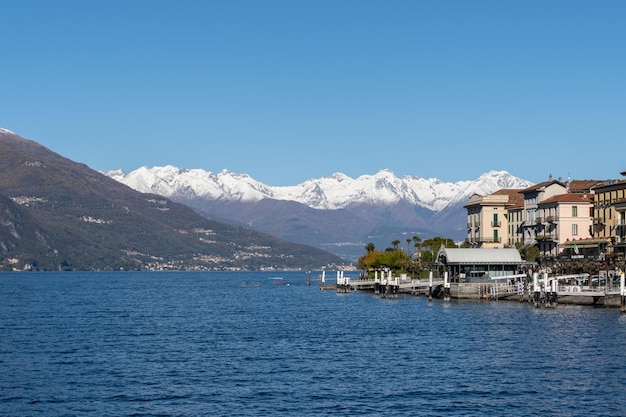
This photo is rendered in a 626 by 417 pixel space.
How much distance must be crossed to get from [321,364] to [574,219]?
114453 mm

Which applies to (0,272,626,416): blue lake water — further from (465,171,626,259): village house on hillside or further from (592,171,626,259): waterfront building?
(465,171,626,259): village house on hillside

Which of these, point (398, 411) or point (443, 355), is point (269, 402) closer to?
point (398, 411)

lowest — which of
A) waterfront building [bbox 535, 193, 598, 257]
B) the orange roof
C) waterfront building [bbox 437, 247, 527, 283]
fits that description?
waterfront building [bbox 437, 247, 527, 283]

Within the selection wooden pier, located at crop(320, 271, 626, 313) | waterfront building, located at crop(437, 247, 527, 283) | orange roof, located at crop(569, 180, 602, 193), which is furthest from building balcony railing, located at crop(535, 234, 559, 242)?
wooden pier, located at crop(320, 271, 626, 313)

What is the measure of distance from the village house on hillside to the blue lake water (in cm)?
4174

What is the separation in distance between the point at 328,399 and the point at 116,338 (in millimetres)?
39775

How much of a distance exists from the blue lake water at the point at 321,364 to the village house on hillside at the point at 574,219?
Answer: 4174 cm

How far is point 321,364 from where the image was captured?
72000 mm

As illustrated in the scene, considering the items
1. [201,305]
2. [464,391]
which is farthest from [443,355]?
[201,305]

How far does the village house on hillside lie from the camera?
16000cm

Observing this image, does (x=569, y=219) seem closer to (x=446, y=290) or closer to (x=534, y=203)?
(x=534, y=203)

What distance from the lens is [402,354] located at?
257 ft

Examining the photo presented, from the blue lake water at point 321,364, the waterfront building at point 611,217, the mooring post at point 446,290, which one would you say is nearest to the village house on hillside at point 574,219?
the waterfront building at point 611,217

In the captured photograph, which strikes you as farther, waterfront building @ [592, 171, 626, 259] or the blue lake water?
waterfront building @ [592, 171, 626, 259]
